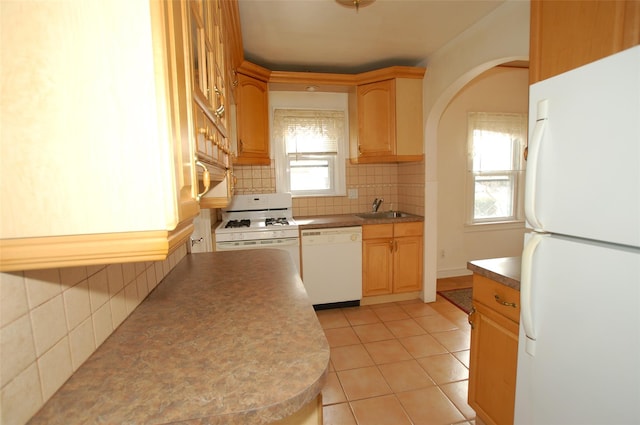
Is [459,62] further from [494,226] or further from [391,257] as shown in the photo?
[494,226]

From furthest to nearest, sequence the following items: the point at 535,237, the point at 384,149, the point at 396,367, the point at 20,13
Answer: the point at 384,149
the point at 396,367
the point at 535,237
the point at 20,13

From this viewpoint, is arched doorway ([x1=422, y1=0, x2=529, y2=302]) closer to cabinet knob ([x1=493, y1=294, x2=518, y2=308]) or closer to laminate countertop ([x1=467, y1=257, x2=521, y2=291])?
laminate countertop ([x1=467, y1=257, x2=521, y2=291])

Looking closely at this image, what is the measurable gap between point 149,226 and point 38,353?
368mm

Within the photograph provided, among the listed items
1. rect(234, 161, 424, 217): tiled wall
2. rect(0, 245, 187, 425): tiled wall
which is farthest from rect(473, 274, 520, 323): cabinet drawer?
rect(234, 161, 424, 217): tiled wall

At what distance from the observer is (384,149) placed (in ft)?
10.3

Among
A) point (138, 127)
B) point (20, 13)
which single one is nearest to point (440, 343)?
point (138, 127)

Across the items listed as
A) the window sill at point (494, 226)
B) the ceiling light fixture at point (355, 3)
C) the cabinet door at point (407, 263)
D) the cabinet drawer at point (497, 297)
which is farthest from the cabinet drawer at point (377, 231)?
the ceiling light fixture at point (355, 3)

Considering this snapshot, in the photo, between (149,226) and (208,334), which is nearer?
(149,226)

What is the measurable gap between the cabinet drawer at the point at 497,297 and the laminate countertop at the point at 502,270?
29mm

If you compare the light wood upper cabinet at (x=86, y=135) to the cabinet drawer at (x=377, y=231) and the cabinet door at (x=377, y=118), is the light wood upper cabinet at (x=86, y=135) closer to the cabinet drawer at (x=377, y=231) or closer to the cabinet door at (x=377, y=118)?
the cabinet drawer at (x=377, y=231)

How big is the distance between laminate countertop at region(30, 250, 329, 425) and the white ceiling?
1950 mm

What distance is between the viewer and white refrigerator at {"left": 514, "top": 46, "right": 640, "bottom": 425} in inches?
31.5

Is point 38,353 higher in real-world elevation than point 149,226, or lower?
lower

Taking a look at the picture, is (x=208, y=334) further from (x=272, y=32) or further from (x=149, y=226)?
(x=272, y=32)
